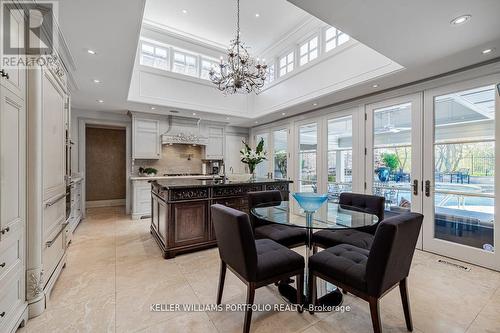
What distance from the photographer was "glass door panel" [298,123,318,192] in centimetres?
518

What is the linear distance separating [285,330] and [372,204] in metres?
1.68

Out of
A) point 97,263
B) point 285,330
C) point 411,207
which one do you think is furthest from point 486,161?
point 97,263

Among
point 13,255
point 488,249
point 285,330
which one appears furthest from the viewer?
point 488,249

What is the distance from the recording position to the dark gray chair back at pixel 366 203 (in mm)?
2559

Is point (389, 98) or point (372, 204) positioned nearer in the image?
point (372, 204)

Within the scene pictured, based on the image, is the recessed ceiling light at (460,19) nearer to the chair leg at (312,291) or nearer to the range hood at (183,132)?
the chair leg at (312,291)

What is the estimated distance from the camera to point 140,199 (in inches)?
209

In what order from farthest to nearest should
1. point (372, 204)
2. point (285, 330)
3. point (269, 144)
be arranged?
1. point (269, 144)
2. point (372, 204)
3. point (285, 330)

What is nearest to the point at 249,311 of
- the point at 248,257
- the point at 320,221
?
the point at 248,257

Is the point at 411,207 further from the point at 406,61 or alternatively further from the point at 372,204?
the point at 406,61

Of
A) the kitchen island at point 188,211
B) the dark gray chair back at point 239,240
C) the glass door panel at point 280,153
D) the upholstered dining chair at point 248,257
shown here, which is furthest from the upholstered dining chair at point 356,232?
the glass door panel at point 280,153

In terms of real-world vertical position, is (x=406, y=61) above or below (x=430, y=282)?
above

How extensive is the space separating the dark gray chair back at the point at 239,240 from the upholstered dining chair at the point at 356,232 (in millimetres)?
1043

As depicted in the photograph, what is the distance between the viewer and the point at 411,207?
11.6 ft
